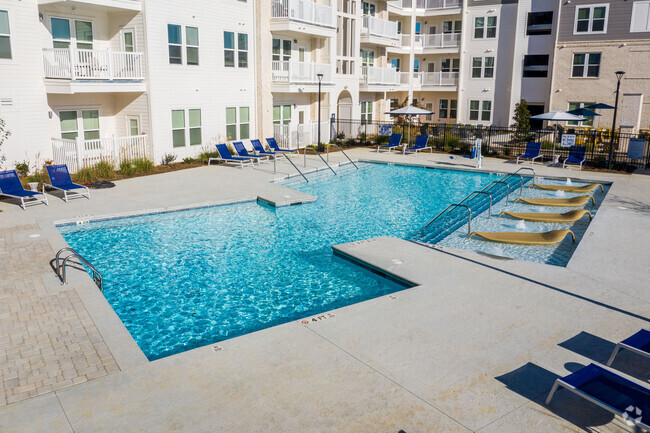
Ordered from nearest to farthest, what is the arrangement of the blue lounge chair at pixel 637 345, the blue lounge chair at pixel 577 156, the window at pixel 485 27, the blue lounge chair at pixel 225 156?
1. the blue lounge chair at pixel 637 345
2. the blue lounge chair at pixel 225 156
3. the blue lounge chair at pixel 577 156
4. the window at pixel 485 27

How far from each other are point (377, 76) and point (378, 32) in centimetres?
273

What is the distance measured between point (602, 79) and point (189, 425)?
1430 inches

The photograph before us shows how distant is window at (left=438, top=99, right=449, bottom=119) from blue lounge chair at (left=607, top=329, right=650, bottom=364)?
36.7m

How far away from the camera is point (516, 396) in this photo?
249 inches

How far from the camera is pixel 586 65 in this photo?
3475cm

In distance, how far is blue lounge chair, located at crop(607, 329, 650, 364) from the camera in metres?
6.59

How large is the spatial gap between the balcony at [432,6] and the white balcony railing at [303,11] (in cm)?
1130

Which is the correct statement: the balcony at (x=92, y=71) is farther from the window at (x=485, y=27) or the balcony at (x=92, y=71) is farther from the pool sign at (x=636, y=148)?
the window at (x=485, y=27)

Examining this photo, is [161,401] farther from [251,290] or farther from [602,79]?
[602,79]

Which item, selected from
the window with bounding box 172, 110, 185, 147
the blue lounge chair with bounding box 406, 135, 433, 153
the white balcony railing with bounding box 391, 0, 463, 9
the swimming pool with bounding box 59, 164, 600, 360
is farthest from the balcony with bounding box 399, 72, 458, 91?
the swimming pool with bounding box 59, 164, 600, 360

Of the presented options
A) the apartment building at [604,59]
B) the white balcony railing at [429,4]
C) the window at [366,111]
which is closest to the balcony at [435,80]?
the white balcony railing at [429,4]

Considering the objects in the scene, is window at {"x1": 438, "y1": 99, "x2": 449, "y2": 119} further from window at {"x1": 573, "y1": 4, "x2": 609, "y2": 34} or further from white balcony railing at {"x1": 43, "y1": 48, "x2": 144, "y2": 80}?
white balcony railing at {"x1": 43, "y1": 48, "x2": 144, "y2": 80}

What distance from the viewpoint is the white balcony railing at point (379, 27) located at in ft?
108

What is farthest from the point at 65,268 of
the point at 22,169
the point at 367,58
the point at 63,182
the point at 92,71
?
the point at 367,58
